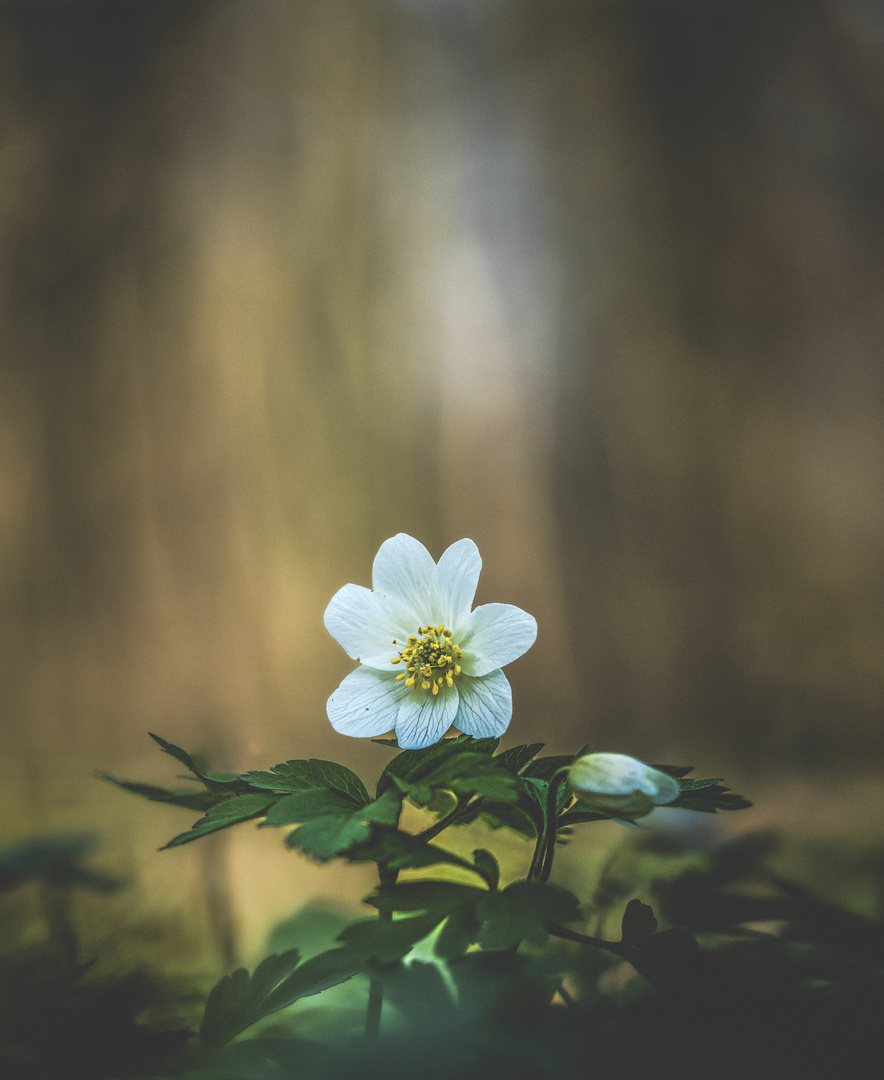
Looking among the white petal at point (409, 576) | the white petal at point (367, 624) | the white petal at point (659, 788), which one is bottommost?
the white petal at point (659, 788)

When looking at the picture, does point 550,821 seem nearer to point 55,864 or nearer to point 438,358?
point 55,864

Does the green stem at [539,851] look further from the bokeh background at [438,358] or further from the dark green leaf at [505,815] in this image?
the bokeh background at [438,358]

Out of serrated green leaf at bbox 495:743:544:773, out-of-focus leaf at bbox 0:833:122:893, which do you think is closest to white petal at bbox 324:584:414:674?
serrated green leaf at bbox 495:743:544:773

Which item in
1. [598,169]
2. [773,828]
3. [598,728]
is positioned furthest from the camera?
[598,169]

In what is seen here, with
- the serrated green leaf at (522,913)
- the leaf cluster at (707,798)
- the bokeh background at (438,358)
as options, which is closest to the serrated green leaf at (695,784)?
the leaf cluster at (707,798)

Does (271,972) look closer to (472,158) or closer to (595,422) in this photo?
(595,422)

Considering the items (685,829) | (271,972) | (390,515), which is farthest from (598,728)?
(271,972)
